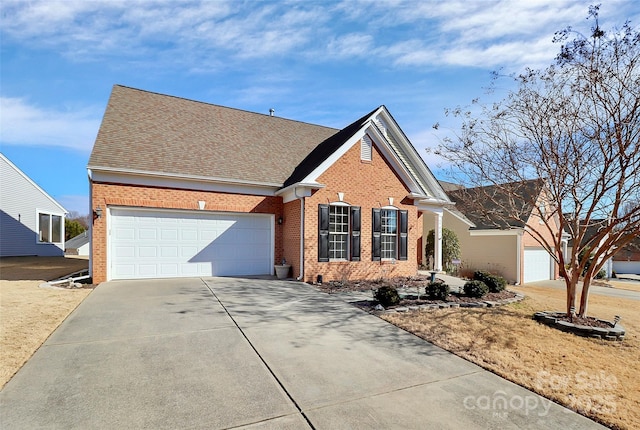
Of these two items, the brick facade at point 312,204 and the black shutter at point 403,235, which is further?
the black shutter at point 403,235

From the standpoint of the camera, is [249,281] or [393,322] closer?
[393,322]

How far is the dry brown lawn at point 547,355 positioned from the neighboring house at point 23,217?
24.4 meters

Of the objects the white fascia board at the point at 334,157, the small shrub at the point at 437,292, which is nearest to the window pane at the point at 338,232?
the white fascia board at the point at 334,157

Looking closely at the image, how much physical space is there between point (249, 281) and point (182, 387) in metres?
7.60

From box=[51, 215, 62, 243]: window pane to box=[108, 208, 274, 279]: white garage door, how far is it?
57.6ft

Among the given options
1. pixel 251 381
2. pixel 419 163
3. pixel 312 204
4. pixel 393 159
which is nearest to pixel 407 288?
pixel 312 204

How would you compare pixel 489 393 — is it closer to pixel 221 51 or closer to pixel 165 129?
pixel 221 51

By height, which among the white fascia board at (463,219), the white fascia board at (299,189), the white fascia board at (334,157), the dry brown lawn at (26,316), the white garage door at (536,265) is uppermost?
the white fascia board at (334,157)

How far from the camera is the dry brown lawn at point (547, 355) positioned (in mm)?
4129

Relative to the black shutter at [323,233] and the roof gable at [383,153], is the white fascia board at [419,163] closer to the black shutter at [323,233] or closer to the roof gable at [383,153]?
the roof gable at [383,153]

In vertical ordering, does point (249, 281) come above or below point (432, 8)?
below

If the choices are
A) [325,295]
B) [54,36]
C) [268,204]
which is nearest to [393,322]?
[325,295]

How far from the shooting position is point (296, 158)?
49.2 feet

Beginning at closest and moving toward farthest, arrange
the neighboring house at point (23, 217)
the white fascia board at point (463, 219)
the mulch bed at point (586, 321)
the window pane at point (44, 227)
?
the mulch bed at point (586, 321) < the neighboring house at point (23, 217) < the white fascia board at point (463, 219) < the window pane at point (44, 227)
